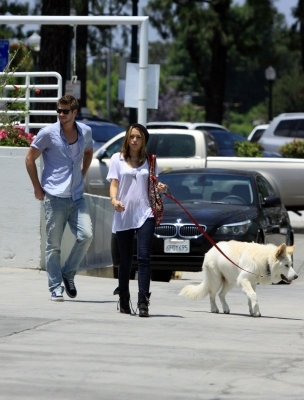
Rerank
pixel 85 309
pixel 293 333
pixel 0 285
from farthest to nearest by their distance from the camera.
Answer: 1. pixel 0 285
2. pixel 85 309
3. pixel 293 333

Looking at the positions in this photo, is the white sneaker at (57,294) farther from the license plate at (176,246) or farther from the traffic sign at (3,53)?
the traffic sign at (3,53)

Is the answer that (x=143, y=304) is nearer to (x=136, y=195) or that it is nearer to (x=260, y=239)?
(x=136, y=195)

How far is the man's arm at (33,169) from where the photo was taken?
10102mm

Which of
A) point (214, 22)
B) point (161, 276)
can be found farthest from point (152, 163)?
Answer: point (214, 22)

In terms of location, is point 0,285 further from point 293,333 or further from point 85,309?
point 293,333

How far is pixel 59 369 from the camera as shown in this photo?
6973 mm

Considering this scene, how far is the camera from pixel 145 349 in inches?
309

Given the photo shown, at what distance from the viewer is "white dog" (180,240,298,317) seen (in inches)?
394

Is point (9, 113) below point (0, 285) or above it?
above

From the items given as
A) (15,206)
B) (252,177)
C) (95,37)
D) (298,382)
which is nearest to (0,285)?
(15,206)

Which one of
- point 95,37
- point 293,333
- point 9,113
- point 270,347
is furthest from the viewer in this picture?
point 95,37

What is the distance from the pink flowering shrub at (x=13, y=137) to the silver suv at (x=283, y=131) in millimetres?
15068

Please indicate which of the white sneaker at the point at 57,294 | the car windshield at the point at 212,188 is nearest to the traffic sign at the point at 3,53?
the car windshield at the point at 212,188

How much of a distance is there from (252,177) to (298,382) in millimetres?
8247
